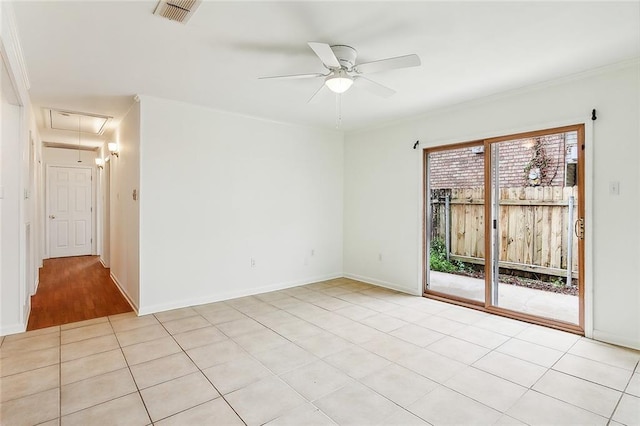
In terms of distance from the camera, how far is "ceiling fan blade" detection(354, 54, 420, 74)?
229cm

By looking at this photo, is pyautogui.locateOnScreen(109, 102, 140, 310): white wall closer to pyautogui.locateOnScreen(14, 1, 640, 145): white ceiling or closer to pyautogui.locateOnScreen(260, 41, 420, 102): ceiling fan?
pyautogui.locateOnScreen(14, 1, 640, 145): white ceiling

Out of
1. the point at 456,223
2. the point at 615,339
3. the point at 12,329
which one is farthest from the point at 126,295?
the point at 615,339

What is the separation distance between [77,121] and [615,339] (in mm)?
7122

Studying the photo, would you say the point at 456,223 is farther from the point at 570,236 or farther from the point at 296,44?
the point at 296,44

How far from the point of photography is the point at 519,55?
2756 millimetres

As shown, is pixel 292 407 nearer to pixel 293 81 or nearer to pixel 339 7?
pixel 339 7

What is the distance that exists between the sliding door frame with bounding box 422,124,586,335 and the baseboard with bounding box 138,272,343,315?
5.86 feet

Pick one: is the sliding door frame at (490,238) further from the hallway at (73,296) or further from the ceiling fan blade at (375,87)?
the hallway at (73,296)

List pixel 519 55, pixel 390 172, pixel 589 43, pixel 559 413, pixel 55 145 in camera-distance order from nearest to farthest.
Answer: pixel 559 413 < pixel 589 43 < pixel 519 55 < pixel 390 172 < pixel 55 145

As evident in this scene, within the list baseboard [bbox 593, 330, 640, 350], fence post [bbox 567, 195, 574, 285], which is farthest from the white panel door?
baseboard [bbox 593, 330, 640, 350]

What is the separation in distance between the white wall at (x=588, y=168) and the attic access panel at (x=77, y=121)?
13.8ft

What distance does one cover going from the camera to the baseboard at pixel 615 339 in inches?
114

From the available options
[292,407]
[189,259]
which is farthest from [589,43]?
[189,259]

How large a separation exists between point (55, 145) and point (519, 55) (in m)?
8.57
